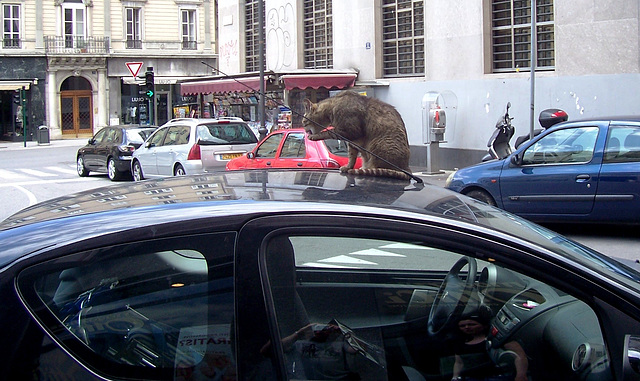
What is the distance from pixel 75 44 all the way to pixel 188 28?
7.87m

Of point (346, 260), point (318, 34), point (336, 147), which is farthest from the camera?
point (318, 34)

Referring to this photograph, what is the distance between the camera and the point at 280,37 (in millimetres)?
26203

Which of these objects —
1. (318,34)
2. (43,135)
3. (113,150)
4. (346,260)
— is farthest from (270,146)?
(43,135)

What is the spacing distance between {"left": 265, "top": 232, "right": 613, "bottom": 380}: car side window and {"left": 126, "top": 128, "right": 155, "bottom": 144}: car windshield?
60.2 ft

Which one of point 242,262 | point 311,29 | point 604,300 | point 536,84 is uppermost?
point 311,29

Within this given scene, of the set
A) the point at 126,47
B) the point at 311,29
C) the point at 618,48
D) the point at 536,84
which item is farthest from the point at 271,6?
the point at 126,47

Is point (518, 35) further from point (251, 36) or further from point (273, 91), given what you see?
point (251, 36)

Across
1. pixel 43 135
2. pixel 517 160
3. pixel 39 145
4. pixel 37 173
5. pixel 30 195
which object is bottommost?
pixel 30 195

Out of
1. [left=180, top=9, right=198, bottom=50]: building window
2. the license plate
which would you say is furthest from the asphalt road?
[left=180, top=9, right=198, bottom=50]: building window

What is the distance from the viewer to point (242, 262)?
2.39m

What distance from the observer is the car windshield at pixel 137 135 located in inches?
807

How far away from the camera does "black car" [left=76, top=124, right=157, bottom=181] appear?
65.8 feet

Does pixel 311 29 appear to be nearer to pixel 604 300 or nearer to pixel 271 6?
pixel 271 6

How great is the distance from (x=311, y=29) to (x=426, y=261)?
75.1 feet
